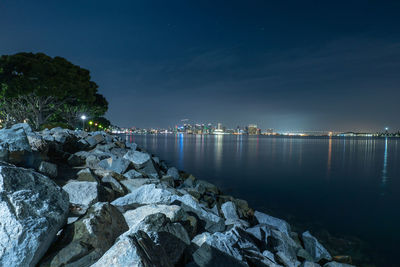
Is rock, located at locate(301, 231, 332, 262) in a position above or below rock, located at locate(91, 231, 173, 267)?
below

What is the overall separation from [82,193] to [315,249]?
687cm

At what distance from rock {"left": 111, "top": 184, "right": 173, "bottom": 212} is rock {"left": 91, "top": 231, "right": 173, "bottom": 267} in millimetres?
2654

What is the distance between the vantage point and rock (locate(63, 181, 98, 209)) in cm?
517

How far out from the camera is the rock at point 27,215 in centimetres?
264

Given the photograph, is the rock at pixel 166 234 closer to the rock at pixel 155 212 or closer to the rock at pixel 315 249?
the rock at pixel 155 212

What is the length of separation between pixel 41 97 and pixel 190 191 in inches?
1210

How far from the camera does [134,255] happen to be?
101 inches

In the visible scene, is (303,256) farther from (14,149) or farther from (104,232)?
(14,149)

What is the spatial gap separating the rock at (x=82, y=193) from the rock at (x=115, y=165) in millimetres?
3979

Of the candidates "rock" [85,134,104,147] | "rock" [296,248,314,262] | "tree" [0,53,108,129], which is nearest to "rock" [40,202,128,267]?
"rock" [296,248,314,262]

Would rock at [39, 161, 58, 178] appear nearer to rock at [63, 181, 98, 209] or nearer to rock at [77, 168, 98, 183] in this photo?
rock at [77, 168, 98, 183]

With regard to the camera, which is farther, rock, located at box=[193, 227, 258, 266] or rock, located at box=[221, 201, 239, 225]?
rock, located at box=[221, 201, 239, 225]

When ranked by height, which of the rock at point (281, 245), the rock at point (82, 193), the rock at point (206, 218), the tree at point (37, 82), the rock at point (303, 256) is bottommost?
the rock at point (303, 256)

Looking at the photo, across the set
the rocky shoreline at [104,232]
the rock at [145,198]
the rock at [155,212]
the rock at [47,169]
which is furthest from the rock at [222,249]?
the rock at [47,169]
